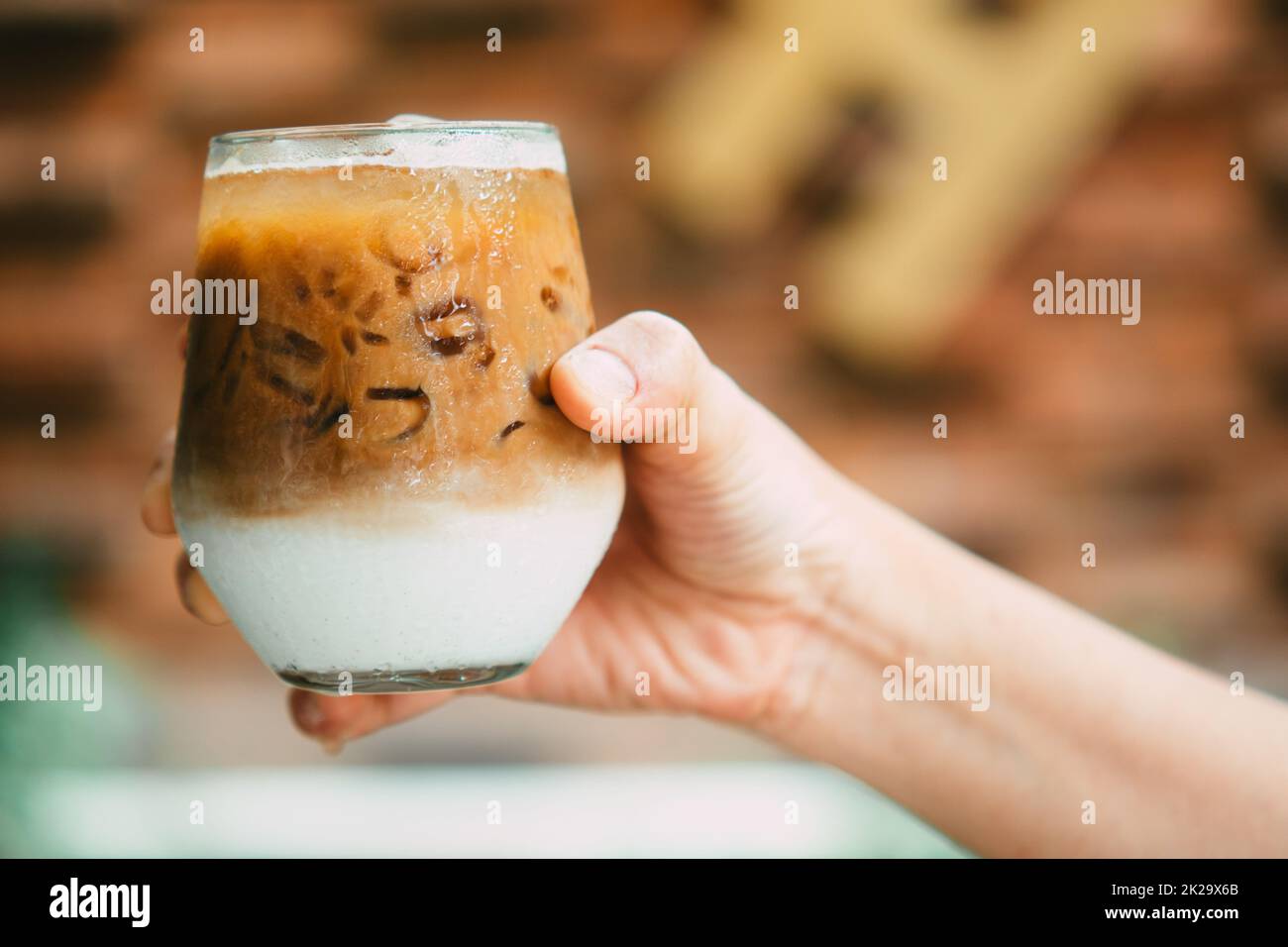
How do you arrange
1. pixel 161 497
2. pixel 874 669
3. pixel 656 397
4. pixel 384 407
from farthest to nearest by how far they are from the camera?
pixel 874 669 < pixel 161 497 < pixel 656 397 < pixel 384 407

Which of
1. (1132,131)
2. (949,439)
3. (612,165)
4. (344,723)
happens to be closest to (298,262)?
(344,723)

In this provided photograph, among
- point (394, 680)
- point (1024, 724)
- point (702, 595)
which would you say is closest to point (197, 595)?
point (394, 680)

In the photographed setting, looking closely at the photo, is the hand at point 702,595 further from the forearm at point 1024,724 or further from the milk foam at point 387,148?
the milk foam at point 387,148

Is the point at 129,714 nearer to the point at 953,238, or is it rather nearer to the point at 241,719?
the point at 241,719

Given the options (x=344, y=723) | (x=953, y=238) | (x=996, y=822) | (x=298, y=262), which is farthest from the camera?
(x=953, y=238)

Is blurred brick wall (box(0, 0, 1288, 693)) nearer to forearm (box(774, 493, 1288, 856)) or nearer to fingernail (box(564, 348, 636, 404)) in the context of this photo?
forearm (box(774, 493, 1288, 856))

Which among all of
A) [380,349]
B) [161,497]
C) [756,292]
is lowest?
[161,497]

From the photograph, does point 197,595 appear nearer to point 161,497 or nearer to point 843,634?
point 161,497

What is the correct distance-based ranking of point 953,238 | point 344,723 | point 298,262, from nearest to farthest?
point 298,262 → point 344,723 → point 953,238
